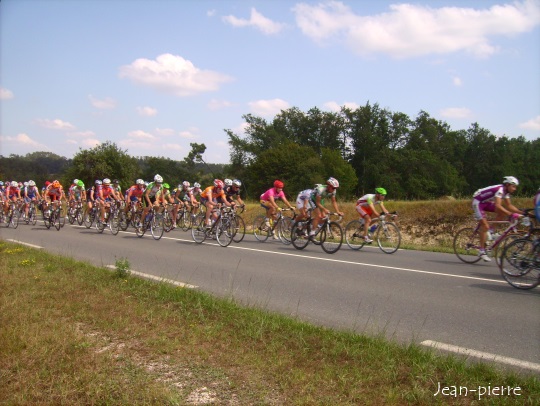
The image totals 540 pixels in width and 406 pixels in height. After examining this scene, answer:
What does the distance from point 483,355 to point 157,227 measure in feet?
43.5

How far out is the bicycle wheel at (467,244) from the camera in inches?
431

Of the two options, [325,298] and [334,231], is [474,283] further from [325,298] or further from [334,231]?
[334,231]

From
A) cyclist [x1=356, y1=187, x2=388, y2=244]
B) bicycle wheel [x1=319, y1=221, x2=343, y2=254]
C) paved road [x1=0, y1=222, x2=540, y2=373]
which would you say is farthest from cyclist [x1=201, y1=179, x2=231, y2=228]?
cyclist [x1=356, y1=187, x2=388, y2=244]

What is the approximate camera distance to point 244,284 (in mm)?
8305

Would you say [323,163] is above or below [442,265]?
above

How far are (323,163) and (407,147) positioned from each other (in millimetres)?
18704

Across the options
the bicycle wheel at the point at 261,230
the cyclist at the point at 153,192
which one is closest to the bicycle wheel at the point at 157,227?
the cyclist at the point at 153,192

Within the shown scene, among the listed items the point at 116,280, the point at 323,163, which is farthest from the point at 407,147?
the point at 116,280

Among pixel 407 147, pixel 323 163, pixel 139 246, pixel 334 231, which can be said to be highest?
pixel 407 147

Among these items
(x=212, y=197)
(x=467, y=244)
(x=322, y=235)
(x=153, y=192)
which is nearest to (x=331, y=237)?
(x=322, y=235)

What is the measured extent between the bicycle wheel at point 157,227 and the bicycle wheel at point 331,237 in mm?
6160

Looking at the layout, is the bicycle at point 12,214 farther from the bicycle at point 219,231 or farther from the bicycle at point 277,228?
the bicycle at point 277,228

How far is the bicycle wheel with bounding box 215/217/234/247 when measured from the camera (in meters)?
14.4

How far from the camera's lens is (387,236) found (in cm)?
1327
